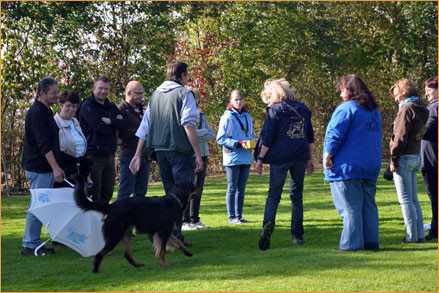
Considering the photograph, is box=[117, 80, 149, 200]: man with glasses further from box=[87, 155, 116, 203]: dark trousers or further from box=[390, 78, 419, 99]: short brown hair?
box=[390, 78, 419, 99]: short brown hair

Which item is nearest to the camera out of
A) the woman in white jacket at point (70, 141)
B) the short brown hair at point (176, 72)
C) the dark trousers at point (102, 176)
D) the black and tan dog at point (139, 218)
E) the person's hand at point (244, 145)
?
the black and tan dog at point (139, 218)

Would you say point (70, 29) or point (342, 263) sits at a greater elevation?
point (70, 29)

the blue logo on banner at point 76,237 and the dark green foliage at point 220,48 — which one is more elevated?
the dark green foliage at point 220,48

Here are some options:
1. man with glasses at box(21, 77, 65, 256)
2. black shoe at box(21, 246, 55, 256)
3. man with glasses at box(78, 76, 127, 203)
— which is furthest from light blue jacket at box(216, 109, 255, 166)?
black shoe at box(21, 246, 55, 256)

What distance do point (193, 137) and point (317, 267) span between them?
1926mm

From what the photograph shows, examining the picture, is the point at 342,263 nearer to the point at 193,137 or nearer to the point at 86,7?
the point at 193,137

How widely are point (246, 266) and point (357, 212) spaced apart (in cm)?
145

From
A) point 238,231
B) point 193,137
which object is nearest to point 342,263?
point 193,137

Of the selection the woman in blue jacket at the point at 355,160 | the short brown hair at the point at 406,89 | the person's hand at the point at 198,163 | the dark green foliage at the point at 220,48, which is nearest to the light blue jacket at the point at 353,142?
the woman in blue jacket at the point at 355,160

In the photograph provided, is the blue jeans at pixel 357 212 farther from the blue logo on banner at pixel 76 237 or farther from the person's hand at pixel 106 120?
the person's hand at pixel 106 120

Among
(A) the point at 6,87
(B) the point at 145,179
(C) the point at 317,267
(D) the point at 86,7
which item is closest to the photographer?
(C) the point at 317,267

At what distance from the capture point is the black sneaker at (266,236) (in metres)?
6.90

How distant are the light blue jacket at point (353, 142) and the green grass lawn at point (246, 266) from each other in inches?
34.2

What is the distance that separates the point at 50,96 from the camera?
6945 millimetres
